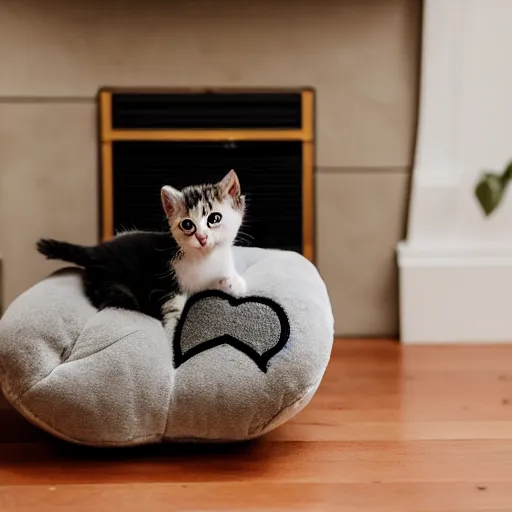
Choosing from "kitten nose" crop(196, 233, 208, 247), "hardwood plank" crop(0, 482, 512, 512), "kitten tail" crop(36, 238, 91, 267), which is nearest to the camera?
"hardwood plank" crop(0, 482, 512, 512)

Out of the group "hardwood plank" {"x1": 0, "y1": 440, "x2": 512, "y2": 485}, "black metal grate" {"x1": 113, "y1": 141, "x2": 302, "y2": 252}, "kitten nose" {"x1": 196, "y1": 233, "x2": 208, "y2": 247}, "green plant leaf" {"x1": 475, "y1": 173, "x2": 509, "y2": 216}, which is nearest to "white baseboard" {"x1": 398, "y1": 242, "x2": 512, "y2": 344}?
"green plant leaf" {"x1": 475, "y1": 173, "x2": 509, "y2": 216}

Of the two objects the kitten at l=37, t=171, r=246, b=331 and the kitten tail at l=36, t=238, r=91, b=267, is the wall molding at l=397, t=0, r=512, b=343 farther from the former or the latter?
the kitten tail at l=36, t=238, r=91, b=267

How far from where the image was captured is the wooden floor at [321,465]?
3.50 ft

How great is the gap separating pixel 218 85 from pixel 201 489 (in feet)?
3.81

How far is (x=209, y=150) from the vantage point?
1975 millimetres

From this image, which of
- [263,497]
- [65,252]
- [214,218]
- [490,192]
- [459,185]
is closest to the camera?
[263,497]

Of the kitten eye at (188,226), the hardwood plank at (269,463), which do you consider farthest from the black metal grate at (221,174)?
the hardwood plank at (269,463)

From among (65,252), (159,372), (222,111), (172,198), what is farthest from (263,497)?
(222,111)

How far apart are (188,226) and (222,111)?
2.47 ft

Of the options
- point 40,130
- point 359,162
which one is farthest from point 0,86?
point 359,162

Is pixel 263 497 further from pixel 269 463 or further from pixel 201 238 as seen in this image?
pixel 201 238

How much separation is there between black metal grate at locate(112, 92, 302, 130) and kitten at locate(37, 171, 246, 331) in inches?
22.2

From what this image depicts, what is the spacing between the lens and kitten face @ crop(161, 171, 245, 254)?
129 cm

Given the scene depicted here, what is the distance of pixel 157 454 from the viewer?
123 centimetres
